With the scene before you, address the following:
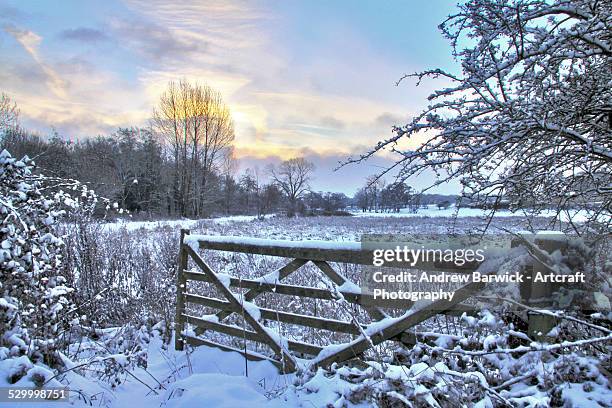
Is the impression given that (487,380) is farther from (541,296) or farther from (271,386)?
(271,386)

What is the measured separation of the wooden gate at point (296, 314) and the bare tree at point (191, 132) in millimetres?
34249

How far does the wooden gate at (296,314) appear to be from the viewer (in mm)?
3130

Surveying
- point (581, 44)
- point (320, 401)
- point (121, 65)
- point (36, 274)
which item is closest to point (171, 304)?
point (36, 274)

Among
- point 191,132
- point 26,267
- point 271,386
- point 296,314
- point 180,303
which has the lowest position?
point 271,386

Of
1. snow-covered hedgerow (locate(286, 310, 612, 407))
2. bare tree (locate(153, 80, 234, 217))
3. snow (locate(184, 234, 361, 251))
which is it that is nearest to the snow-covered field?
snow-covered hedgerow (locate(286, 310, 612, 407))

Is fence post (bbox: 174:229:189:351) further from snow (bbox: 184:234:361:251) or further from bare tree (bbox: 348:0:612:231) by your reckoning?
bare tree (bbox: 348:0:612:231)

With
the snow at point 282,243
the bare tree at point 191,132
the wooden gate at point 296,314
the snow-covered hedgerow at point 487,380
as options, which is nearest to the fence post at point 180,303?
the wooden gate at point 296,314

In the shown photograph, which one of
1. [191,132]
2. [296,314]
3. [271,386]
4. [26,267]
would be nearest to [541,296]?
[296,314]

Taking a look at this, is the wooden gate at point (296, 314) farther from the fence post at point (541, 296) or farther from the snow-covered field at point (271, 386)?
the fence post at point (541, 296)

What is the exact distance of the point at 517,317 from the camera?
2.64m

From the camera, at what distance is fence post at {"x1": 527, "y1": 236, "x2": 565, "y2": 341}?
2.49 metres

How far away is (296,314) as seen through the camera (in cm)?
391

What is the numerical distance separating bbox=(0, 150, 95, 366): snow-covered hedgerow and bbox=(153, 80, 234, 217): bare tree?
34601 millimetres

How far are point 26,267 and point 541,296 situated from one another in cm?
458
